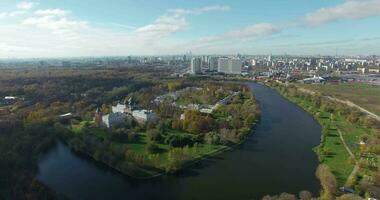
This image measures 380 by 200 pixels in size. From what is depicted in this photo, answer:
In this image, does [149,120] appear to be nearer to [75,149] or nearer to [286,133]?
[75,149]

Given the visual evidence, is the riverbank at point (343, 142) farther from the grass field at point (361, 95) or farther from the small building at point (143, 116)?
the small building at point (143, 116)

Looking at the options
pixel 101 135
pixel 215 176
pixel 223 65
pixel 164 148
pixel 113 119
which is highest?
pixel 223 65

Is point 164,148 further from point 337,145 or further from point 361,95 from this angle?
point 361,95

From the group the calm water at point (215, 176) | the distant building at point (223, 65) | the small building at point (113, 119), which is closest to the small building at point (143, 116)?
the small building at point (113, 119)

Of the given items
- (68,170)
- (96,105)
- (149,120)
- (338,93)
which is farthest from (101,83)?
(338,93)

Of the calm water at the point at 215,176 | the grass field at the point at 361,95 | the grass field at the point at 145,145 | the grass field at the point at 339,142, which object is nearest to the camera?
the calm water at the point at 215,176

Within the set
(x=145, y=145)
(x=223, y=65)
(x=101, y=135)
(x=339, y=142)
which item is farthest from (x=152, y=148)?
(x=223, y=65)

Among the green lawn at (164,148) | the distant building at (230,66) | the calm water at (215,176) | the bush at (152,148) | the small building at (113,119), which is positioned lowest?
the calm water at (215,176)
